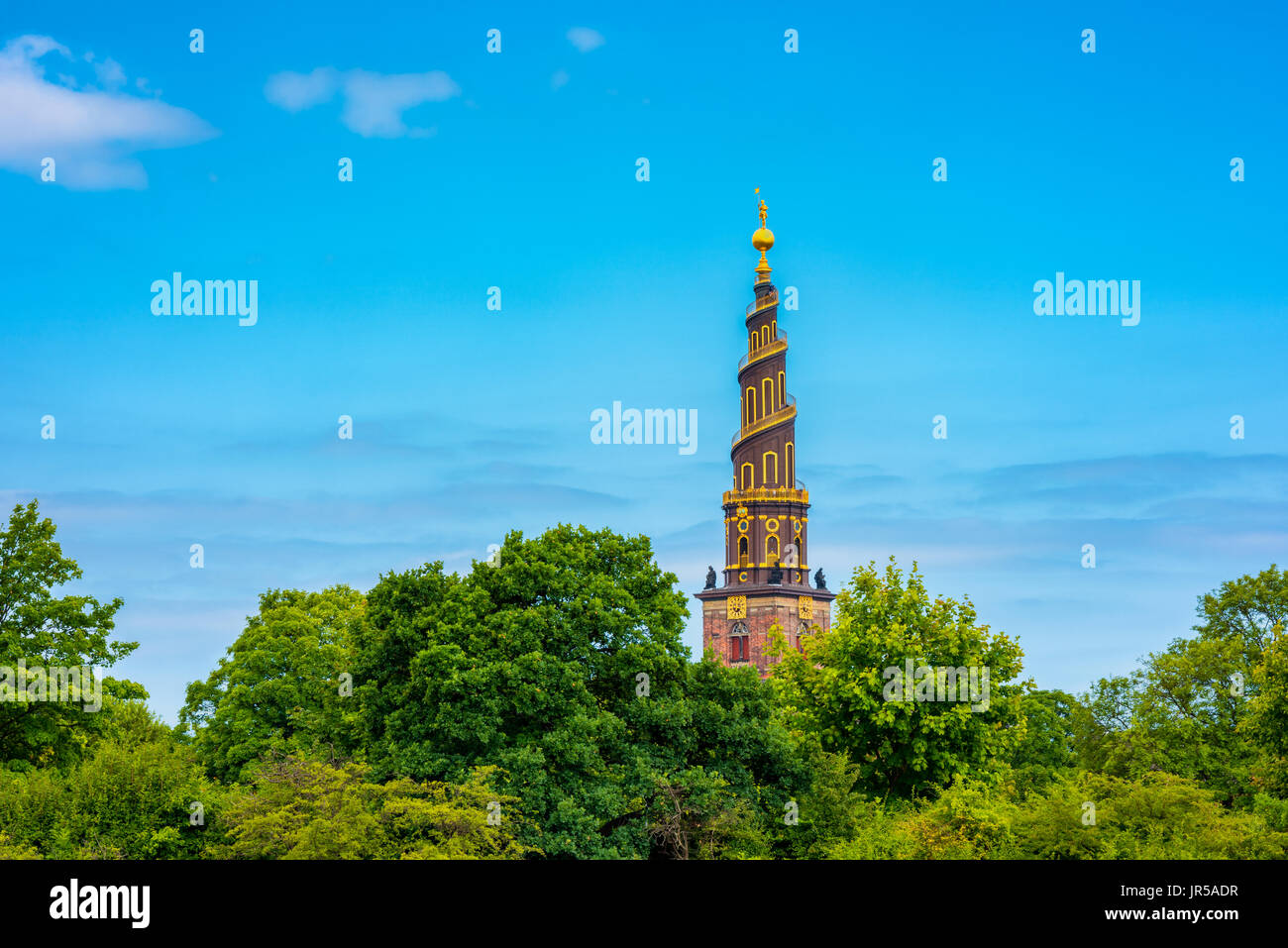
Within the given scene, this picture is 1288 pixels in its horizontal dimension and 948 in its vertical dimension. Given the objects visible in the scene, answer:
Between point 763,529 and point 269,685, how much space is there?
67523mm

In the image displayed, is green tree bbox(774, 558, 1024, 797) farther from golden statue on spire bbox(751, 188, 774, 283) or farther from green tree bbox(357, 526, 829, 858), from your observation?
golden statue on spire bbox(751, 188, 774, 283)

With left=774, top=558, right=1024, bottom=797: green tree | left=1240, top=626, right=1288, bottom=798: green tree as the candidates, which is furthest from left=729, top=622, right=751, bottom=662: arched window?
left=1240, top=626, right=1288, bottom=798: green tree

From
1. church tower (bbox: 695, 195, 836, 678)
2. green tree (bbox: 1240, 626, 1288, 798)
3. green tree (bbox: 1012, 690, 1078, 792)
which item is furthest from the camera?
church tower (bbox: 695, 195, 836, 678)

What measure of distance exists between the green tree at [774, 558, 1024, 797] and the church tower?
6689 cm

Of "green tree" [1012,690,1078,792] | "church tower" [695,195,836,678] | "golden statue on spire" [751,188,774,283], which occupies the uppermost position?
"golden statue on spire" [751,188,774,283]

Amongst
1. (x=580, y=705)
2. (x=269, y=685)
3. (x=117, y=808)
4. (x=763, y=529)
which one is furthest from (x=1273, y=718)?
(x=763, y=529)

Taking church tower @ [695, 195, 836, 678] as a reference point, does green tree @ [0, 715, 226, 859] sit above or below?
below

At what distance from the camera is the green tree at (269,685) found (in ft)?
198

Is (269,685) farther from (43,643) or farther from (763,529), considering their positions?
(763,529)

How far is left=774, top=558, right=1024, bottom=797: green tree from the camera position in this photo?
1911 inches

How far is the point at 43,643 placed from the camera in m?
47.0
